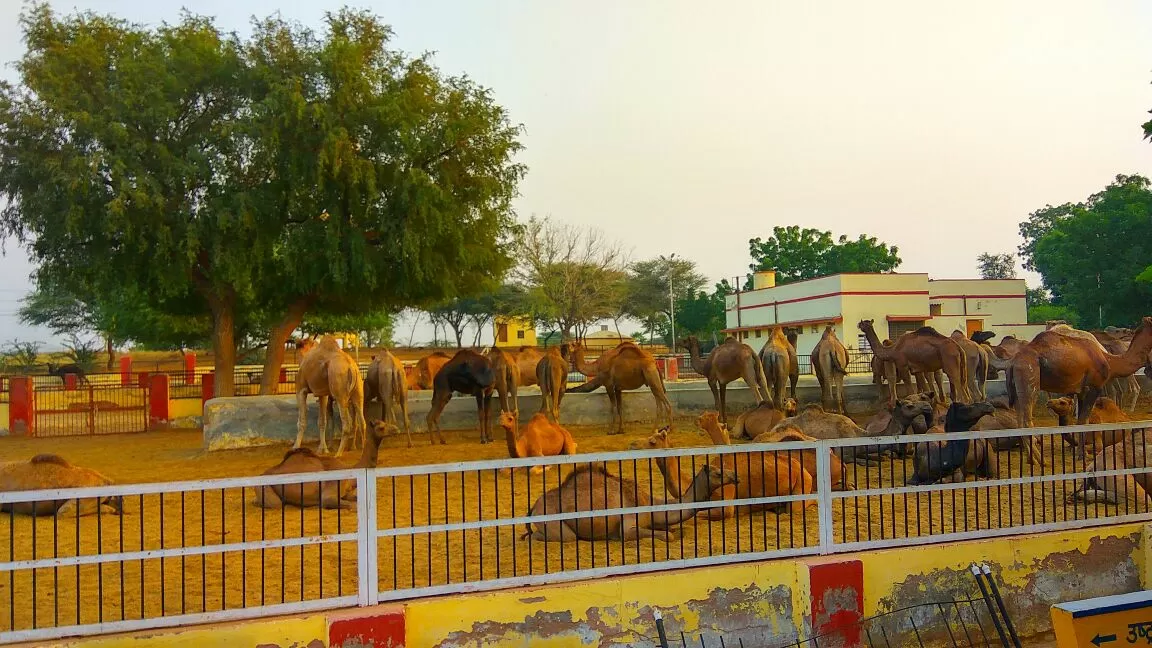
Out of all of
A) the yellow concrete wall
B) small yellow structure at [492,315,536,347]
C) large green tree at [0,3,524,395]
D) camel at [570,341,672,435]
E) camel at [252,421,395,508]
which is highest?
large green tree at [0,3,524,395]

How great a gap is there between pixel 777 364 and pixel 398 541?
10323mm

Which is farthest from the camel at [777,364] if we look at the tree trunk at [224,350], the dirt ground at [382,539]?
the tree trunk at [224,350]

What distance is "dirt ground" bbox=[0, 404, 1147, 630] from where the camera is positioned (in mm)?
6055

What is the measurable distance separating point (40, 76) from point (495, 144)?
9.43m

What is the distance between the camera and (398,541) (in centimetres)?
774

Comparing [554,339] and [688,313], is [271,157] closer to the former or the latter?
[688,313]

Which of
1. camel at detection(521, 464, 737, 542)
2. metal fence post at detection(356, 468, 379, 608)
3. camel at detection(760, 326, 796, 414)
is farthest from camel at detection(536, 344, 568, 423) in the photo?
metal fence post at detection(356, 468, 379, 608)

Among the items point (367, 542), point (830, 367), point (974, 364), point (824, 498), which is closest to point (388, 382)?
point (830, 367)

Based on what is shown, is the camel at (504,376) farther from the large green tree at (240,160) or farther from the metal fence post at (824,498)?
the metal fence post at (824,498)

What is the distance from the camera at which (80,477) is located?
397 inches

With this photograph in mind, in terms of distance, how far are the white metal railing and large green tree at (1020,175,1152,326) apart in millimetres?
44466

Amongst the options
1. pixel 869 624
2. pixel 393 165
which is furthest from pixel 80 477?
pixel 393 165

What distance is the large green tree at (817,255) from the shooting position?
2697 inches

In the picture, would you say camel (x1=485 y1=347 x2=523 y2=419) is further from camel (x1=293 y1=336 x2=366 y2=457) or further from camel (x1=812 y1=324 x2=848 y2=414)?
camel (x1=812 y1=324 x2=848 y2=414)
